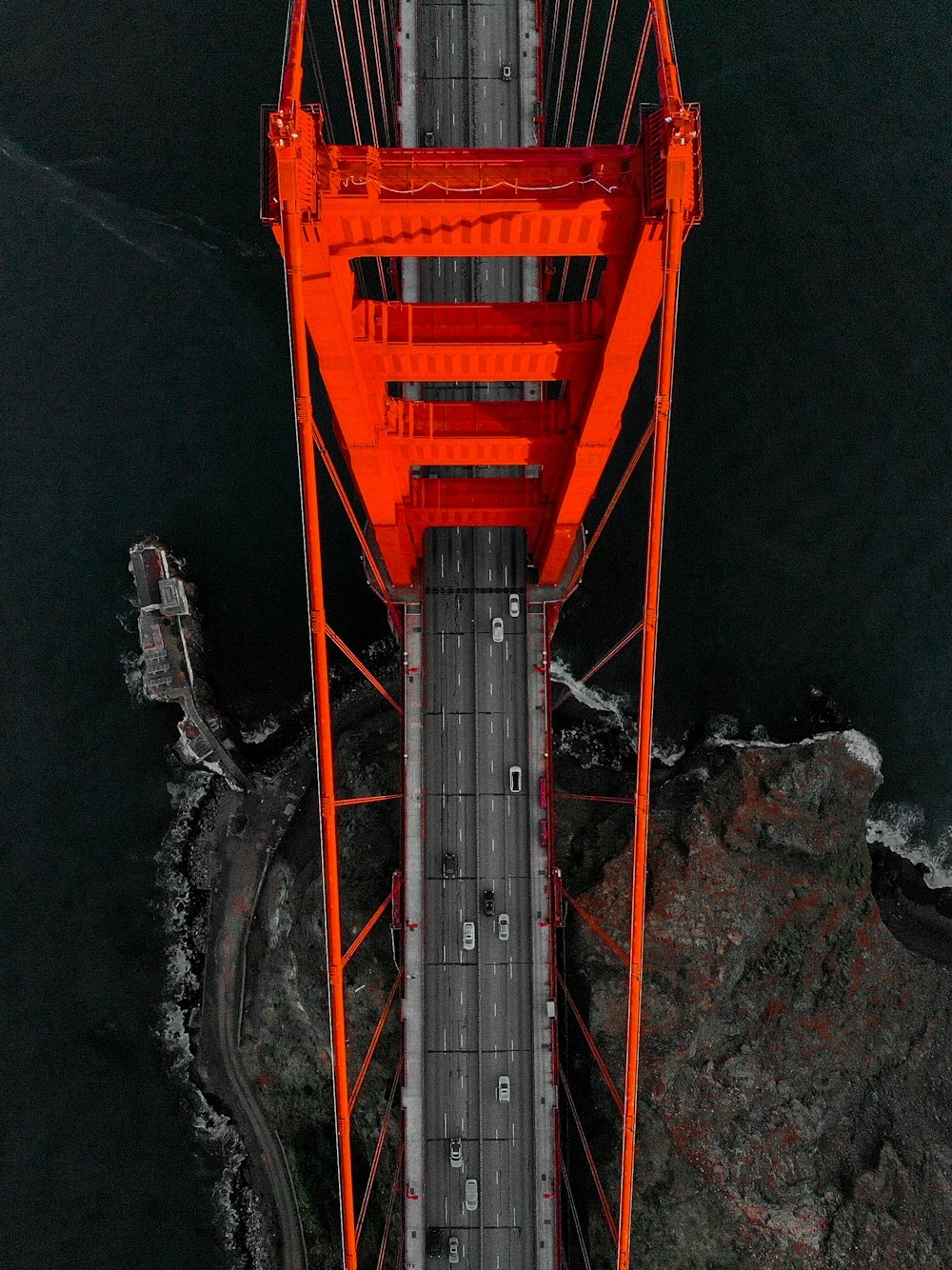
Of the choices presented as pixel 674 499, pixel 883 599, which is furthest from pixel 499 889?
pixel 883 599

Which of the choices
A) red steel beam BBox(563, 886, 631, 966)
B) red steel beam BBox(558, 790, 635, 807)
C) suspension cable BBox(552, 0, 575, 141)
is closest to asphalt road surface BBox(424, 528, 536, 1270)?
red steel beam BBox(563, 886, 631, 966)

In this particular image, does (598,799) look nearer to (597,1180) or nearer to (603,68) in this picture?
(597,1180)

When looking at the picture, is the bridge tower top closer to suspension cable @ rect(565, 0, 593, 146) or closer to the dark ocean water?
the dark ocean water

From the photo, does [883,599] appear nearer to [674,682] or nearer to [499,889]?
[674,682]

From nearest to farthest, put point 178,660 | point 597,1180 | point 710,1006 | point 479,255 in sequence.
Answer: point 479,255, point 597,1180, point 710,1006, point 178,660

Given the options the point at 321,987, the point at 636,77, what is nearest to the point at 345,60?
the point at 636,77

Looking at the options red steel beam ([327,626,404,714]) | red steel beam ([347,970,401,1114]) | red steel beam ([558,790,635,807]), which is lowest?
red steel beam ([347,970,401,1114])

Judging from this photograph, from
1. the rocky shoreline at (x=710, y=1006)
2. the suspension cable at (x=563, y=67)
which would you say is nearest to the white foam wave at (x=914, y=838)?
the rocky shoreline at (x=710, y=1006)

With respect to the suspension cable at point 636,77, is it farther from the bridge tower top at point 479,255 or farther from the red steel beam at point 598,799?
the red steel beam at point 598,799
